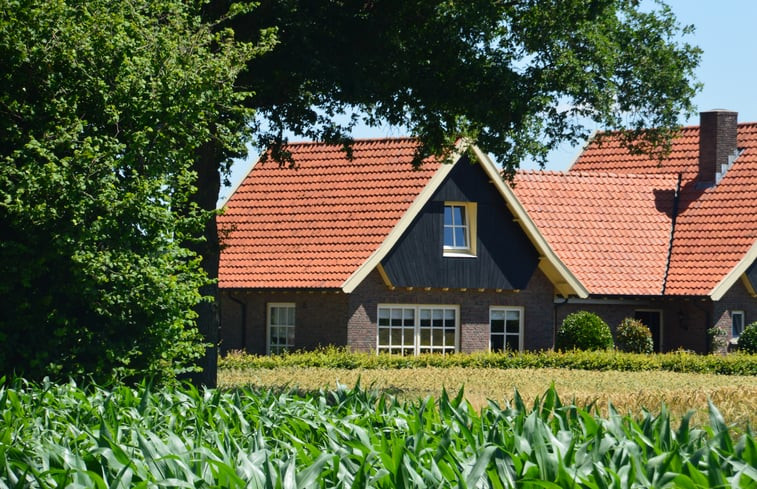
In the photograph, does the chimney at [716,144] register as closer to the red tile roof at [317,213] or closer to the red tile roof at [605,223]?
the red tile roof at [605,223]

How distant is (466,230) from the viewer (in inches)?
1393

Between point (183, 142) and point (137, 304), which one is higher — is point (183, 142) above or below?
above

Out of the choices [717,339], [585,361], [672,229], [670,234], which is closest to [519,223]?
[585,361]

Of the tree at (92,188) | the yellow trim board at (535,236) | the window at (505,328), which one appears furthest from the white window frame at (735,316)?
the tree at (92,188)

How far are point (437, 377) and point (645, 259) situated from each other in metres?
13.7

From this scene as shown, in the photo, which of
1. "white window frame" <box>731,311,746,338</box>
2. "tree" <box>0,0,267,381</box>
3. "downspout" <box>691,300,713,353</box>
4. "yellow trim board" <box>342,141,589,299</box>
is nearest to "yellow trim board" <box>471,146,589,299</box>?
"yellow trim board" <box>342,141,589,299</box>

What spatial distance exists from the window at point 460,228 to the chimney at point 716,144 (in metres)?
9.28

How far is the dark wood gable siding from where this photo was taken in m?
33.7

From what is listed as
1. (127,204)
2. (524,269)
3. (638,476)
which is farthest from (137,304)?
(524,269)

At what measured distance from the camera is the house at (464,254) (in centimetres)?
3309

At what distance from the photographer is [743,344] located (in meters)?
35.3

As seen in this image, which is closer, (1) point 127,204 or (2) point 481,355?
(1) point 127,204

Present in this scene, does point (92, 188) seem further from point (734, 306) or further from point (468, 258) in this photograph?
point (734, 306)

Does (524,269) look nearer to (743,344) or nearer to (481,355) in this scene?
(481,355)
